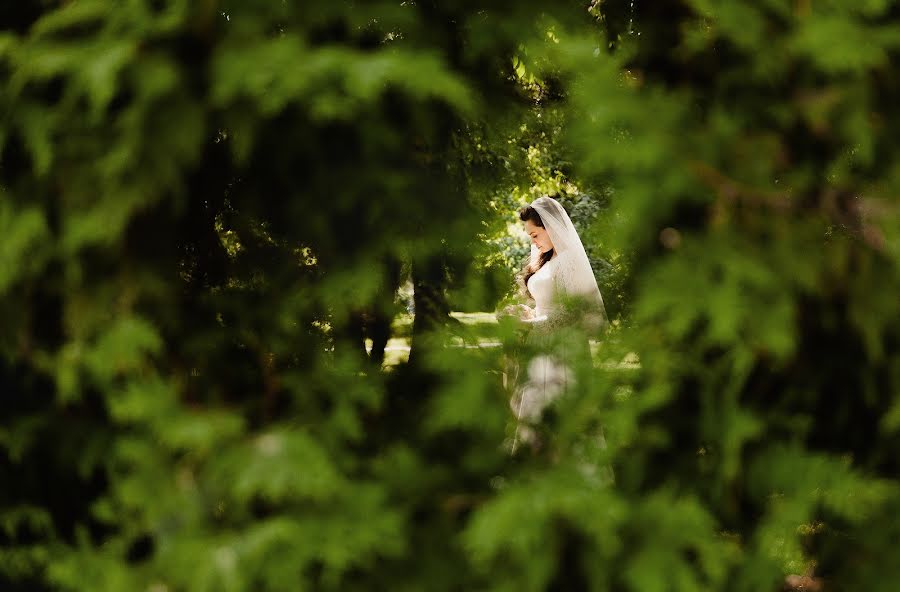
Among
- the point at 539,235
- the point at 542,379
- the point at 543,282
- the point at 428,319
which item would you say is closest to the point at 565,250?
the point at 539,235

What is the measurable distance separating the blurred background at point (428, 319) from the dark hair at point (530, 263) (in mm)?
3824

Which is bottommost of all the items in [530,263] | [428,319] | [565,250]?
[530,263]

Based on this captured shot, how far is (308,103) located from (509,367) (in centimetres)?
94

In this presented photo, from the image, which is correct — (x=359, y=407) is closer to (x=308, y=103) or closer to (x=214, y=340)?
(x=214, y=340)

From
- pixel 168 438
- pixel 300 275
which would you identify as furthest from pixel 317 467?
pixel 300 275

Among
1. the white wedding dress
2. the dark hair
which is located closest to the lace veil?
the dark hair

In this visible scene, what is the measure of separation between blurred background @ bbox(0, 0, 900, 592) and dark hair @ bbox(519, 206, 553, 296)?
382 centimetres

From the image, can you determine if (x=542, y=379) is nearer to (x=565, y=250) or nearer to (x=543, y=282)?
(x=543, y=282)

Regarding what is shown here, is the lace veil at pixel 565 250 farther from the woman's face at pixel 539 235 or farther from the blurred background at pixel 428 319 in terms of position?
the blurred background at pixel 428 319

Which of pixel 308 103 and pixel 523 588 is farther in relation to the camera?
pixel 308 103

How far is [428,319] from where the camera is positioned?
227 centimetres

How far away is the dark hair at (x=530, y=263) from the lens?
614 cm

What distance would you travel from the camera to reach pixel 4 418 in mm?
2217

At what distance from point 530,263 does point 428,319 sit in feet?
14.0
